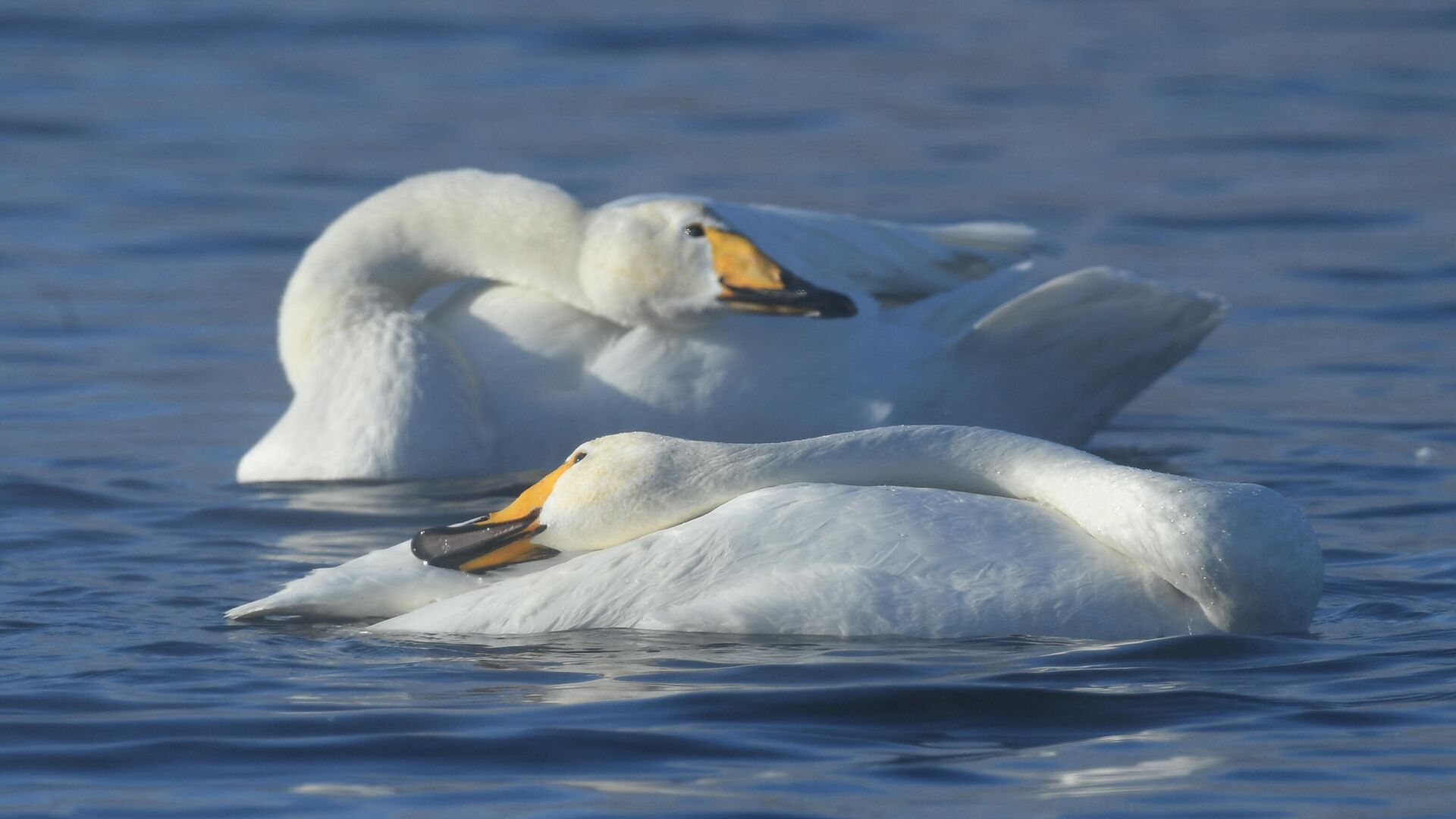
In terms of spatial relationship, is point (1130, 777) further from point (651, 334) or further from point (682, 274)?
point (651, 334)

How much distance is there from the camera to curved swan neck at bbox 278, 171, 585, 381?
28.8 feet

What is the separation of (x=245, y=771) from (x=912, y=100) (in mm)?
13373

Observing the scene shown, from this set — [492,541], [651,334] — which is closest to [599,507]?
[492,541]

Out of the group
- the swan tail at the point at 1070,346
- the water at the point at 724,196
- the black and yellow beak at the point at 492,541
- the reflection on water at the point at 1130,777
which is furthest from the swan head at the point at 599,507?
the swan tail at the point at 1070,346

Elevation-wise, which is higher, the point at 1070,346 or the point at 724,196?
the point at 724,196

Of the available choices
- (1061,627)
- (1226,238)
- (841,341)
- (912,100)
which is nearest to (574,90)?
(912,100)

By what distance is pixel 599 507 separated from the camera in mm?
5723

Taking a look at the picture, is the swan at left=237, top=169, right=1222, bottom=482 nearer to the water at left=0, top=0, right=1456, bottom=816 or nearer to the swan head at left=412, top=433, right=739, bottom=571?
the water at left=0, top=0, right=1456, bottom=816

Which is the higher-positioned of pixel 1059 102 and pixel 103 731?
pixel 1059 102

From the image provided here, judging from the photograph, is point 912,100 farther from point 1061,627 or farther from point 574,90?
point 1061,627

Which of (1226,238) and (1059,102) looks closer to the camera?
(1226,238)

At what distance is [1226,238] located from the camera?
13.3 metres

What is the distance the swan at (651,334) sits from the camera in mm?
8352

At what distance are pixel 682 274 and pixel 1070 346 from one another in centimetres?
138
